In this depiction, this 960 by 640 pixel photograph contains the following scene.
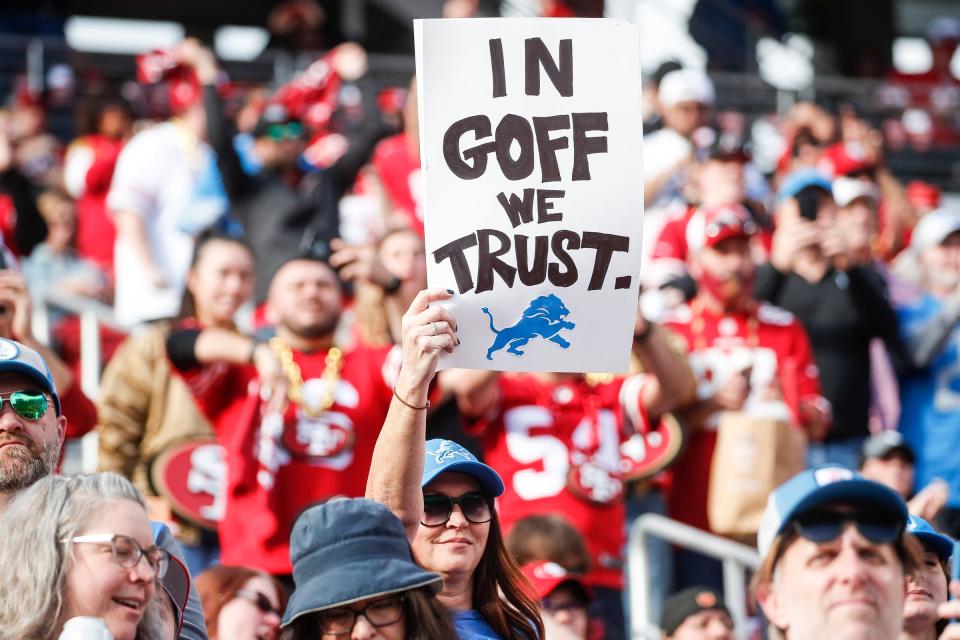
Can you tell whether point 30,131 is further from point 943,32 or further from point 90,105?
point 943,32

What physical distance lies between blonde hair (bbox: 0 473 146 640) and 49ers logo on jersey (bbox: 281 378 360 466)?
2728mm

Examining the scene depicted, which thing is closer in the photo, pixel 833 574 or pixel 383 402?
pixel 833 574

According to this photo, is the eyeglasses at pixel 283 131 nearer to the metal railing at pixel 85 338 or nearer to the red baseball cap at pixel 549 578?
the metal railing at pixel 85 338

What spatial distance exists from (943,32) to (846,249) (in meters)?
9.09

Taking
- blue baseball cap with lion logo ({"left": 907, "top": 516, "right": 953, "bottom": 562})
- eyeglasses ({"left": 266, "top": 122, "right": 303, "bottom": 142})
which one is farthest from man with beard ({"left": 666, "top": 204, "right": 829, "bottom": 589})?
blue baseball cap with lion logo ({"left": 907, "top": 516, "right": 953, "bottom": 562})

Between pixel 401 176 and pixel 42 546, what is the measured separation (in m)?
6.34

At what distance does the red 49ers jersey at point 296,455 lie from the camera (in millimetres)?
6531

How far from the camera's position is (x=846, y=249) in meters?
8.86

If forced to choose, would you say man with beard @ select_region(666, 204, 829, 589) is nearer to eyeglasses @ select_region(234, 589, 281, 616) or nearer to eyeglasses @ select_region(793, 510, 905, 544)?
eyeglasses @ select_region(234, 589, 281, 616)

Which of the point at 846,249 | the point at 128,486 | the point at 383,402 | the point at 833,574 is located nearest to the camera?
the point at 833,574

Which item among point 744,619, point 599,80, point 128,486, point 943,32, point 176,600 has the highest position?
point 943,32

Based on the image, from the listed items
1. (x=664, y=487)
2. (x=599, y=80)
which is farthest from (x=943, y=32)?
(x=599, y=80)

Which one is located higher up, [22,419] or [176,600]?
[22,419]

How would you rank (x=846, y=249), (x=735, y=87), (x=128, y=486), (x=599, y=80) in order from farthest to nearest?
(x=735, y=87) → (x=846, y=249) → (x=599, y=80) → (x=128, y=486)
